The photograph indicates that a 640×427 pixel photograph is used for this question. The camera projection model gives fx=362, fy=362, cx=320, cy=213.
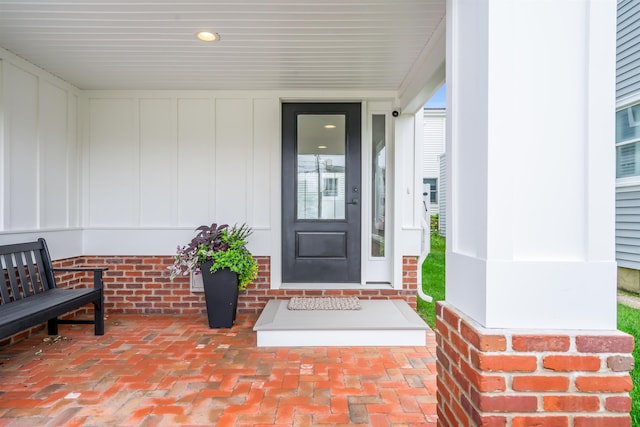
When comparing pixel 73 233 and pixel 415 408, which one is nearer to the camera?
pixel 415 408

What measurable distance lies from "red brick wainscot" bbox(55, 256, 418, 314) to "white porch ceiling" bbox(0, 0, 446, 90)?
194 centimetres

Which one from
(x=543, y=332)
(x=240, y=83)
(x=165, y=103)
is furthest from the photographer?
(x=165, y=103)

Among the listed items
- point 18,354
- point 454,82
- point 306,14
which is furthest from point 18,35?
point 454,82

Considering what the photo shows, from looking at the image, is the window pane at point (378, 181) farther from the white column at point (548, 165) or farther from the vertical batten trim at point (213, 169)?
the white column at point (548, 165)

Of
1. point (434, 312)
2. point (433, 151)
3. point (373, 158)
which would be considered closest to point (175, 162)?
point (373, 158)

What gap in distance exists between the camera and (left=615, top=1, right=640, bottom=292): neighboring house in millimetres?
4852

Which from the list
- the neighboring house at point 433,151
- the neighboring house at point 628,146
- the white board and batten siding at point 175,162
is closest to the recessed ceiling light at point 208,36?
the white board and batten siding at point 175,162

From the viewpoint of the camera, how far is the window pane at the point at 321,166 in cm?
419

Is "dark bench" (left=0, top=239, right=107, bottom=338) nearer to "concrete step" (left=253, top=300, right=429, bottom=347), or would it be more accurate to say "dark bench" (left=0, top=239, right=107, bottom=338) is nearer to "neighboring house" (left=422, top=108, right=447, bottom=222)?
"concrete step" (left=253, top=300, right=429, bottom=347)

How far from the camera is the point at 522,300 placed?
1.28 meters

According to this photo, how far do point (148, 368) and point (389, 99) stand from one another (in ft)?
11.5

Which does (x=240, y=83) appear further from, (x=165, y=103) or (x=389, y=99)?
(x=389, y=99)

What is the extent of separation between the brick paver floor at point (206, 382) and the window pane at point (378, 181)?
4.19ft

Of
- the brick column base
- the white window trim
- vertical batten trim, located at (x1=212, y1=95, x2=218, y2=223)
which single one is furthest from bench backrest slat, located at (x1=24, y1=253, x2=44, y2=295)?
the white window trim
